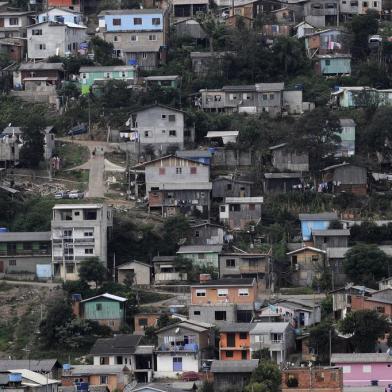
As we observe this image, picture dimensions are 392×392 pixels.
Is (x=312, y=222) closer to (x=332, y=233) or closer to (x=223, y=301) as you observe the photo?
(x=332, y=233)

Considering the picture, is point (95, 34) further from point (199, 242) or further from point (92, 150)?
point (199, 242)

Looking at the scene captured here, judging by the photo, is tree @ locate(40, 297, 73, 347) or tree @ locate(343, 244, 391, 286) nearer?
tree @ locate(40, 297, 73, 347)

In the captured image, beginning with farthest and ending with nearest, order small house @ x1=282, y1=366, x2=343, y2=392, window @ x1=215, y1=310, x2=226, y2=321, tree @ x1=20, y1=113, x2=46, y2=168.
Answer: tree @ x1=20, y1=113, x2=46, y2=168 < window @ x1=215, y1=310, x2=226, y2=321 < small house @ x1=282, y1=366, x2=343, y2=392

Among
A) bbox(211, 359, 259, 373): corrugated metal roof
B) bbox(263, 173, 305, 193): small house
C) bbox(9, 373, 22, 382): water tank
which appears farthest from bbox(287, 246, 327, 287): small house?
bbox(9, 373, 22, 382): water tank

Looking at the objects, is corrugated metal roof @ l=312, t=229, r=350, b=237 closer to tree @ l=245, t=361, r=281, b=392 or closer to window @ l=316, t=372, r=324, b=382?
tree @ l=245, t=361, r=281, b=392

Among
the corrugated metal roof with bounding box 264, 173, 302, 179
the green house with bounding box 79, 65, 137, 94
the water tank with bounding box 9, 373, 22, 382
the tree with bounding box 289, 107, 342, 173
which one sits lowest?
the water tank with bounding box 9, 373, 22, 382

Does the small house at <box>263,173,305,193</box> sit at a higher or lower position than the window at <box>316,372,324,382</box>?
higher
